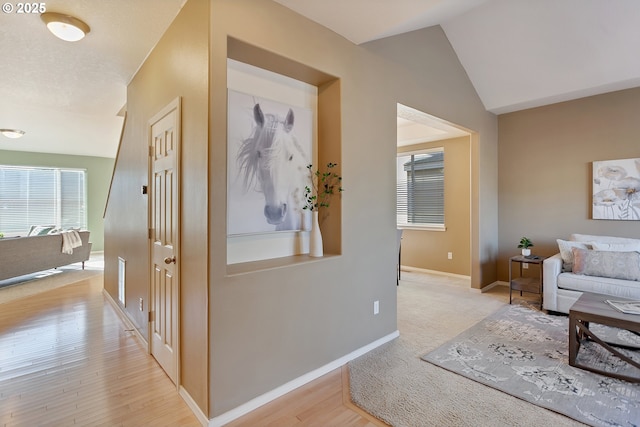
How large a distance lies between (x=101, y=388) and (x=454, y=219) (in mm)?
5384

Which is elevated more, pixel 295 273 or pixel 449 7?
pixel 449 7

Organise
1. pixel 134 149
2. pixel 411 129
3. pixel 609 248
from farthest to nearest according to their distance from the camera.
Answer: pixel 411 129 < pixel 609 248 < pixel 134 149

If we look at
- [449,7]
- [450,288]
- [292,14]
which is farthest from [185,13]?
[450,288]

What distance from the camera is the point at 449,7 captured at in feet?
7.96

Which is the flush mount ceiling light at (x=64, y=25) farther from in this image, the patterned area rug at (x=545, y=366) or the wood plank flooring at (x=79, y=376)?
the patterned area rug at (x=545, y=366)

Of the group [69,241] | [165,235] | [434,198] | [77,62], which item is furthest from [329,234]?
[69,241]

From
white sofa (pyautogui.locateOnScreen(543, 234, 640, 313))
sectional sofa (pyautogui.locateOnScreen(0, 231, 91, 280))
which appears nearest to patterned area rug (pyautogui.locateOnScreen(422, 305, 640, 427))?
white sofa (pyautogui.locateOnScreen(543, 234, 640, 313))

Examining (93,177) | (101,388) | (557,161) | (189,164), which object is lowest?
(101,388)

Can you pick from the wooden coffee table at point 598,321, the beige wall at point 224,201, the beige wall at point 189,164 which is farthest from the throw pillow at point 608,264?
the beige wall at point 189,164

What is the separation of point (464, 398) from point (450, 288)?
9.93ft

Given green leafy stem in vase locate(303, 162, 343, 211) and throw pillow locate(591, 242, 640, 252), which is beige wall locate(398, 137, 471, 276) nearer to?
throw pillow locate(591, 242, 640, 252)

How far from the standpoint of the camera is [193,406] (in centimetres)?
203

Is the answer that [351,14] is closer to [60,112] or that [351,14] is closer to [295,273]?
[295,273]

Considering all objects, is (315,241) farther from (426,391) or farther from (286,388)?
(426,391)
